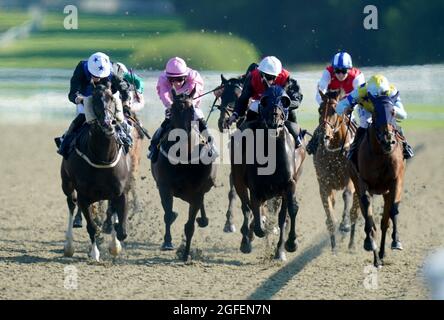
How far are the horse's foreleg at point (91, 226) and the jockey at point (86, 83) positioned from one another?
1.56ft

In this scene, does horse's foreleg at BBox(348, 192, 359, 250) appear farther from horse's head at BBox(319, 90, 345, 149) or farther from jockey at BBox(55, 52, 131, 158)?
jockey at BBox(55, 52, 131, 158)

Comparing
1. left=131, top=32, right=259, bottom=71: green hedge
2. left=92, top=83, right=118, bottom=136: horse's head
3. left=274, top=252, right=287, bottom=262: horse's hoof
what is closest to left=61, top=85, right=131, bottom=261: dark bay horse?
left=92, top=83, right=118, bottom=136: horse's head

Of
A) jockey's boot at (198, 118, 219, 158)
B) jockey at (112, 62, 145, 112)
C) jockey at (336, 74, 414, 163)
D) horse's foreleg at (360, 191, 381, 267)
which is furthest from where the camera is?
jockey at (112, 62, 145, 112)

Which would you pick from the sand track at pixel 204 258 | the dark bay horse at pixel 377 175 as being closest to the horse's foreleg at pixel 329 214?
the sand track at pixel 204 258

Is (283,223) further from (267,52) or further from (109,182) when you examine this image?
(267,52)

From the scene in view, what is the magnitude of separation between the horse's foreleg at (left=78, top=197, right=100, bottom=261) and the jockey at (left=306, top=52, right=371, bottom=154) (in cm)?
240

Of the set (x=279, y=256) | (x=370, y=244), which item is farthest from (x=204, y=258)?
(x=370, y=244)

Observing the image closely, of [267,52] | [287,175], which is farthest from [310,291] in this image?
[267,52]

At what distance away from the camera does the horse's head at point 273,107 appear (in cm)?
1057

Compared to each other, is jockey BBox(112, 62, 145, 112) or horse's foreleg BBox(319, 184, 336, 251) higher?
jockey BBox(112, 62, 145, 112)

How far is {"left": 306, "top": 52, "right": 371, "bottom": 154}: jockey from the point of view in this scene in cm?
1240

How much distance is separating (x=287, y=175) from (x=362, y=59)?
11.2 metres

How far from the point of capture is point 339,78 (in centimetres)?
1257

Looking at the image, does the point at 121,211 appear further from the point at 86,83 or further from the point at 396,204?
the point at 396,204
